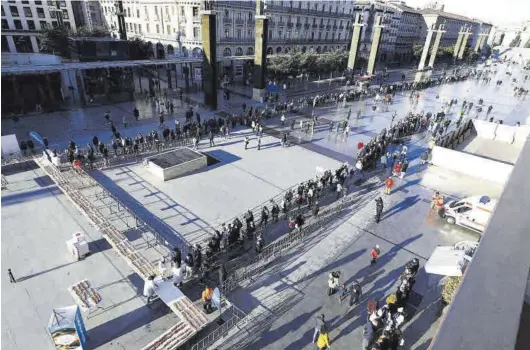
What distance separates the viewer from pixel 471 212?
54.0 feet

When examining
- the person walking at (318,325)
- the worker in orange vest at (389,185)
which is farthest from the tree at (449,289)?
the worker in orange vest at (389,185)

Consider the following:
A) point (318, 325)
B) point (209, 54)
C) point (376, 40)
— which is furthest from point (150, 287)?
point (376, 40)

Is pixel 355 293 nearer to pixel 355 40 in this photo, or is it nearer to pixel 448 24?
pixel 355 40

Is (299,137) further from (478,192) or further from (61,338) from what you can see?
(61,338)

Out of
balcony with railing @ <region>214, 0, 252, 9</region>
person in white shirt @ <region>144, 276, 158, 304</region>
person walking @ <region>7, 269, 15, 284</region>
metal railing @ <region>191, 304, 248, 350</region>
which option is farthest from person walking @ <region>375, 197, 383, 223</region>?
balcony with railing @ <region>214, 0, 252, 9</region>

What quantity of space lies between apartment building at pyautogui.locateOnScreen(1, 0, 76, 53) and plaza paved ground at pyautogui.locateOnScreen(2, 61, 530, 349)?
45584mm

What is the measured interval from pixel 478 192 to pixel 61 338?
919 inches

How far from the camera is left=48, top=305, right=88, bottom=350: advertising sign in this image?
930 cm

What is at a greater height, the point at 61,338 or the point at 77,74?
the point at 77,74

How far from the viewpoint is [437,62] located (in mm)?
98312

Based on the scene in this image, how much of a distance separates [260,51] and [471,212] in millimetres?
30970

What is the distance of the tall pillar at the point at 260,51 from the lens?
38094 mm

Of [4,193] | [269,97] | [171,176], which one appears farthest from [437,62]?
[4,193]

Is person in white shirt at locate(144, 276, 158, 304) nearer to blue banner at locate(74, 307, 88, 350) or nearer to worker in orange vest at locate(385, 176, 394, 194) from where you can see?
blue banner at locate(74, 307, 88, 350)
